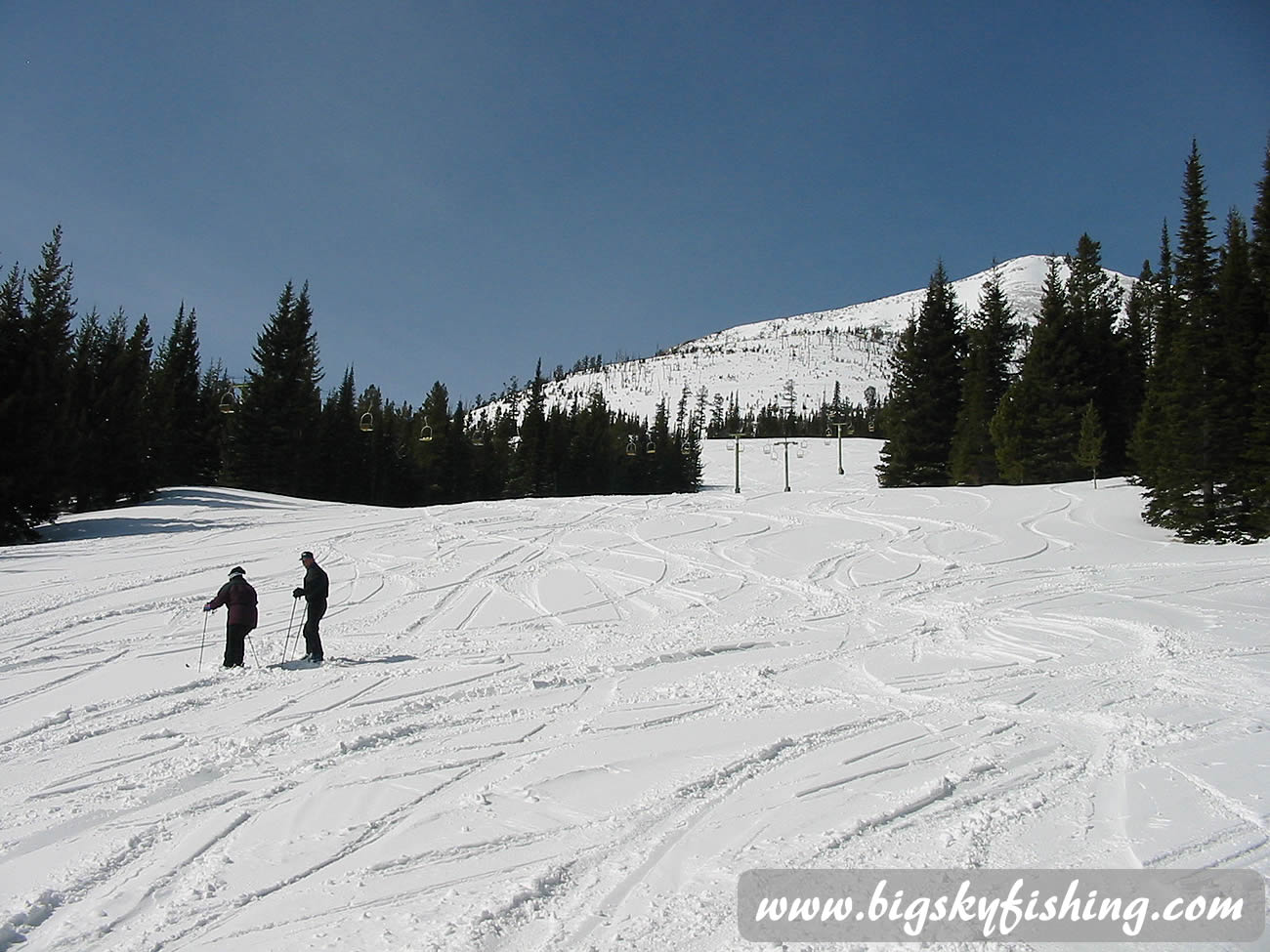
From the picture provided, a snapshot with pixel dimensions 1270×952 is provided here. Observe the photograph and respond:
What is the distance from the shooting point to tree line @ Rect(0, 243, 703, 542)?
28297 mm

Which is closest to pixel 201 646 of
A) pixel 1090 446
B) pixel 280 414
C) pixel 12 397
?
pixel 12 397

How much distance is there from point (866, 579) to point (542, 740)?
38.7ft

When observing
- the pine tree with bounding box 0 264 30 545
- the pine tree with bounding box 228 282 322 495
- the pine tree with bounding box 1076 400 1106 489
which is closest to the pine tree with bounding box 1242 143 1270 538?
the pine tree with bounding box 1076 400 1106 489

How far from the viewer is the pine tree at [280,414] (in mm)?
48781

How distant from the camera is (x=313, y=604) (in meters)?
9.80

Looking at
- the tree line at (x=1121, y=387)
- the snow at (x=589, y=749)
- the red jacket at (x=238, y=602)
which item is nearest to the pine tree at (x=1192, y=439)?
the tree line at (x=1121, y=387)

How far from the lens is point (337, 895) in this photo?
3906 millimetres

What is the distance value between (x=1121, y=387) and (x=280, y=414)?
56253 millimetres

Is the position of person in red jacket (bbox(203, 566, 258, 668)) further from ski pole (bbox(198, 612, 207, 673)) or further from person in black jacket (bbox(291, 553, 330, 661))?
Answer: person in black jacket (bbox(291, 553, 330, 661))

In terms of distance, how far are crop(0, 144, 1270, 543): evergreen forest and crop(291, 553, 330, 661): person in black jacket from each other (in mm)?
22806

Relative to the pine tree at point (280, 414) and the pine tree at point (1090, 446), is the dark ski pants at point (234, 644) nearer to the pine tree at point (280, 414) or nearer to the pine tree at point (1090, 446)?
the pine tree at point (1090, 446)

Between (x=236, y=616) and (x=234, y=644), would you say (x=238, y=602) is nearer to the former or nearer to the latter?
(x=236, y=616)

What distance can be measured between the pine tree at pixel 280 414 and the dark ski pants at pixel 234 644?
1642 inches

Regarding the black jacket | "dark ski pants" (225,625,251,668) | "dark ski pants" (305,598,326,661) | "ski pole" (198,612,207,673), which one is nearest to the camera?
"dark ski pants" (225,625,251,668)
